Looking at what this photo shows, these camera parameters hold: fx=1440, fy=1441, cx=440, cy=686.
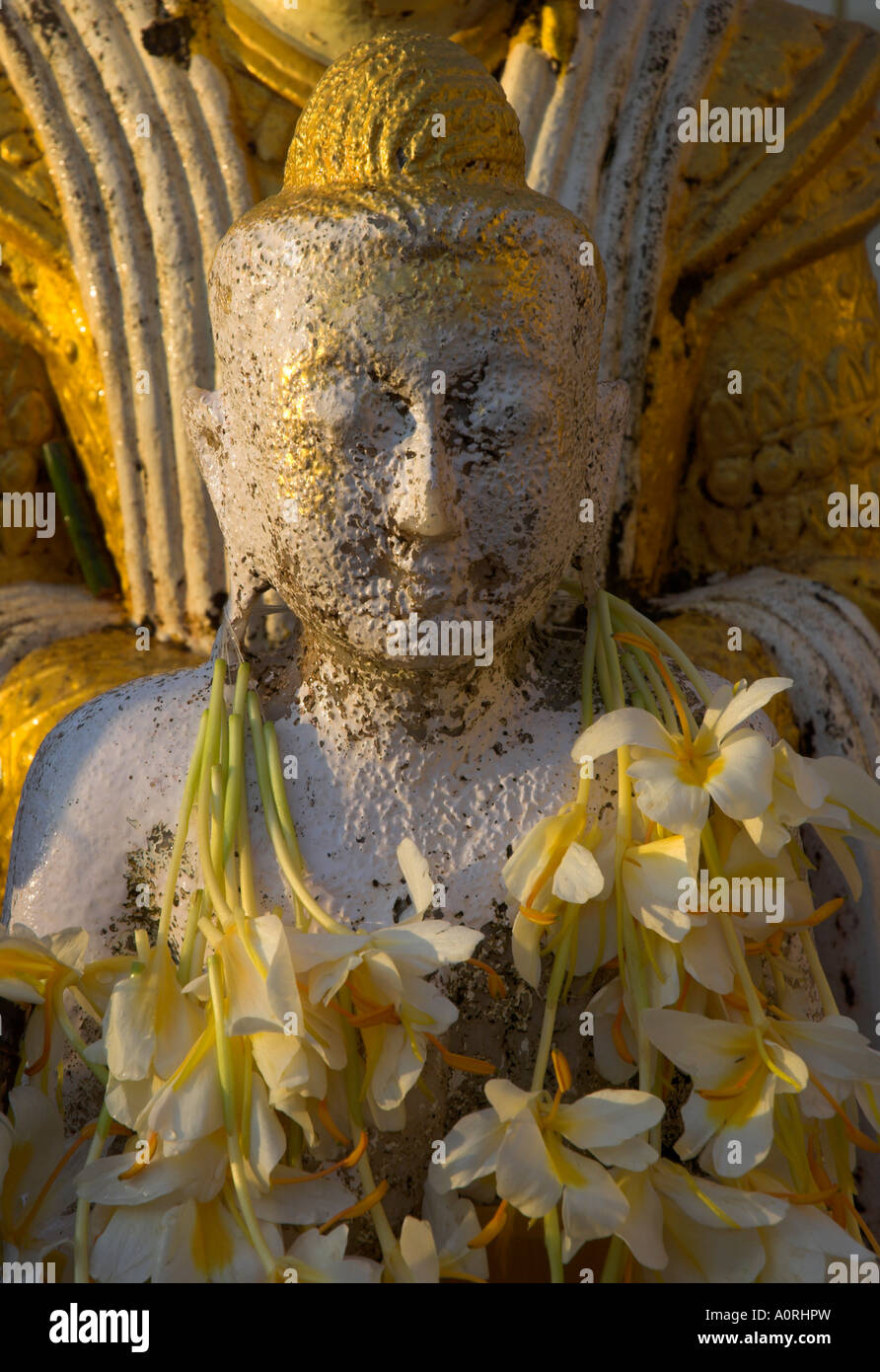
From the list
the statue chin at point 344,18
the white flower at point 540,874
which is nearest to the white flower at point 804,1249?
the white flower at point 540,874

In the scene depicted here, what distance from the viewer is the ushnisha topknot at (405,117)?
925 millimetres

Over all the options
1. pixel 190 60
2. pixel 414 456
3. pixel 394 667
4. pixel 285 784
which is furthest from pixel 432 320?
pixel 190 60

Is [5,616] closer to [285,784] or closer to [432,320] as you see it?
[285,784]

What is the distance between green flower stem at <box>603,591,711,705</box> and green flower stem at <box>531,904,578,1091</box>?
0.18 metres

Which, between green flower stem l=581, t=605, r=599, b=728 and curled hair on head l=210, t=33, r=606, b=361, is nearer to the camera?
curled hair on head l=210, t=33, r=606, b=361

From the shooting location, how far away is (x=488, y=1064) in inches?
36.1

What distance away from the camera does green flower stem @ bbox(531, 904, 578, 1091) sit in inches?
36.5

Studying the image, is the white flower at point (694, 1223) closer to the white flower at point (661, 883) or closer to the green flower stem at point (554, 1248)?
the green flower stem at point (554, 1248)

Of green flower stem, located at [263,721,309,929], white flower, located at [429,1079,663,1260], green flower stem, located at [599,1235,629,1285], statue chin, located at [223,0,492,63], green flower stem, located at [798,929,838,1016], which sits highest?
statue chin, located at [223,0,492,63]

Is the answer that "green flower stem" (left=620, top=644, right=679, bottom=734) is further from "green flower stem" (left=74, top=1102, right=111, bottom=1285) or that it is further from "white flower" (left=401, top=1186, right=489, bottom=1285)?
"green flower stem" (left=74, top=1102, right=111, bottom=1285)

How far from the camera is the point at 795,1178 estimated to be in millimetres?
938

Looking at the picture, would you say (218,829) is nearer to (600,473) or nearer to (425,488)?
(425,488)

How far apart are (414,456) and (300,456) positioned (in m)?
0.08

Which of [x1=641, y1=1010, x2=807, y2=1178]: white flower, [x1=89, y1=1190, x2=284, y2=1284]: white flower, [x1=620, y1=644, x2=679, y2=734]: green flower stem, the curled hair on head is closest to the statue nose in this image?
the curled hair on head
